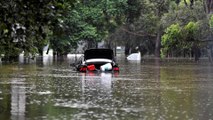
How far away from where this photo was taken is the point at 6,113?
12.3 metres

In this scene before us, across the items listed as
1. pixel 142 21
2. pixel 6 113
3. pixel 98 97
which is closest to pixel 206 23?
pixel 142 21

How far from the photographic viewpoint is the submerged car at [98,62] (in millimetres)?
32594

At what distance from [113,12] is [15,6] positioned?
42538 mm

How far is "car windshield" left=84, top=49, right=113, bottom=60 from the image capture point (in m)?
33.8

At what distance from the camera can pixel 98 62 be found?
33188mm

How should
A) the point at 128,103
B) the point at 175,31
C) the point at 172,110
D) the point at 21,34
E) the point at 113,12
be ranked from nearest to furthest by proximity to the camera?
the point at 21,34 → the point at 172,110 → the point at 128,103 → the point at 175,31 → the point at 113,12

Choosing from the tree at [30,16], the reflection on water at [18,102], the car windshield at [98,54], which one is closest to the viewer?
the tree at [30,16]

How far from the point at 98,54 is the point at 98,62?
1.27 metres

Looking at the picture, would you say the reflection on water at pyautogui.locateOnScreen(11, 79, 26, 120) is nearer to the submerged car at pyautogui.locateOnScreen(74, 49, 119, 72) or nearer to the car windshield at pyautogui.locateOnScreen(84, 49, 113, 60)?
the submerged car at pyautogui.locateOnScreen(74, 49, 119, 72)

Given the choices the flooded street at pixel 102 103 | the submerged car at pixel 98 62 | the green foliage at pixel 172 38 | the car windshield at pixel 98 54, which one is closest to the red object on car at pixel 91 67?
the submerged car at pixel 98 62

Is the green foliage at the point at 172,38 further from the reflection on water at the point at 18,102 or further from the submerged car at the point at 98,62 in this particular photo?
the reflection on water at the point at 18,102

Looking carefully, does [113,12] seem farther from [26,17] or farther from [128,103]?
[26,17]

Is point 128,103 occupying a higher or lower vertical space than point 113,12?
lower

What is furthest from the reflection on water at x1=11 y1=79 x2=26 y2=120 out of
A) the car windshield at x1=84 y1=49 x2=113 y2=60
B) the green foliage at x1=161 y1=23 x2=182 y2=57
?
the green foliage at x1=161 y1=23 x2=182 y2=57
